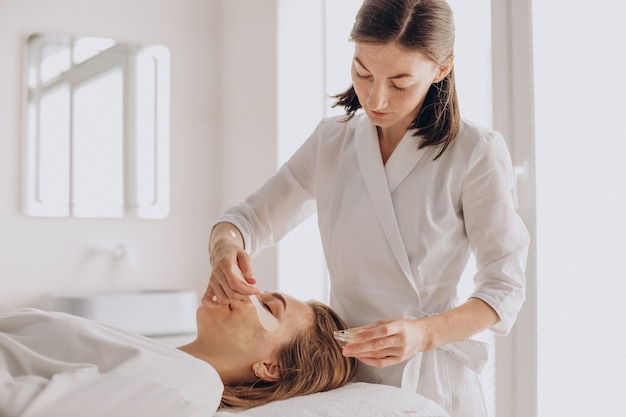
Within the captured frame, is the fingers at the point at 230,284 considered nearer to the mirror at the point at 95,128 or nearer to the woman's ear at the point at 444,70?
the woman's ear at the point at 444,70

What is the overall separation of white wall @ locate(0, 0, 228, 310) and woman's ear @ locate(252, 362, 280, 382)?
187 centimetres

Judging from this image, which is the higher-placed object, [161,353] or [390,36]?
[390,36]

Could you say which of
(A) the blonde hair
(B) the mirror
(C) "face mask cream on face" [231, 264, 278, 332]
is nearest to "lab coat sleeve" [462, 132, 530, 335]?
(A) the blonde hair

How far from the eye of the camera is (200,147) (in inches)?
143

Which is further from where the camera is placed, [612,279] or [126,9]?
[126,9]

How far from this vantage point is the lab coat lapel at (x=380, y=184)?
1530 millimetres

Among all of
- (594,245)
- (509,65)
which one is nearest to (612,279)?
(594,245)

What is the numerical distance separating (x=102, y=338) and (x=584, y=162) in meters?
1.38

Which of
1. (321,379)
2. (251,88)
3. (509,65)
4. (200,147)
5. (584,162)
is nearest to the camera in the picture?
(321,379)

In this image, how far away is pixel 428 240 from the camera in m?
1.51

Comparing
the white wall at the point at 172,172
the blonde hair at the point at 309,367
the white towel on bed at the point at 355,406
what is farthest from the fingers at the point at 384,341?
the white wall at the point at 172,172

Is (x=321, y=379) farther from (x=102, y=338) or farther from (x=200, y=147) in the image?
(x=200, y=147)

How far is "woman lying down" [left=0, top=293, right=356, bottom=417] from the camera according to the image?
117cm

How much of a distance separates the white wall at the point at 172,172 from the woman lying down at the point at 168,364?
1.80 metres
